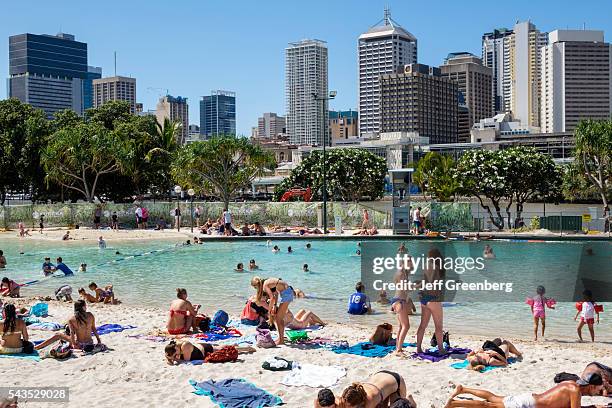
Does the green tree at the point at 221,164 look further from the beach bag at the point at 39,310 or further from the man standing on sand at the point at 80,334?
the man standing on sand at the point at 80,334

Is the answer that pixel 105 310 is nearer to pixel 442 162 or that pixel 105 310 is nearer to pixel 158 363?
pixel 158 363

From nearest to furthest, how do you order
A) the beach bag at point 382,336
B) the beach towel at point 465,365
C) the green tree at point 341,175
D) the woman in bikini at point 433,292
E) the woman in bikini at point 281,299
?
the beach towel at point 465,365 < the woman in bikini at point 433,292 < the beach bag at point 382,336 < the woman in bikini at point 281,299 < the green tree at point 341,175

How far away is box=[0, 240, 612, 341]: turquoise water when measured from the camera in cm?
1641

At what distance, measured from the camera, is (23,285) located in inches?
875

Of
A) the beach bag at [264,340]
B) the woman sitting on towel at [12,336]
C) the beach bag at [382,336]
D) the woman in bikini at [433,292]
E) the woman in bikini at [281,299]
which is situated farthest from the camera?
the woman in bikini at [281,299]

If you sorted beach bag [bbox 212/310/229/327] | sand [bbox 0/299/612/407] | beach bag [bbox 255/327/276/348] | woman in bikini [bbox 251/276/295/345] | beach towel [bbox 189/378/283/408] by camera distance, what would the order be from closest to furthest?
beach towel [bbox 189/378/283/408] → sand [bbox 0/299/612/407] → beach bag [bbox 255/327/276/348] → woman in bikini [bbox 251/276/295/345] → beach bag [bbox 212/310/229/327]

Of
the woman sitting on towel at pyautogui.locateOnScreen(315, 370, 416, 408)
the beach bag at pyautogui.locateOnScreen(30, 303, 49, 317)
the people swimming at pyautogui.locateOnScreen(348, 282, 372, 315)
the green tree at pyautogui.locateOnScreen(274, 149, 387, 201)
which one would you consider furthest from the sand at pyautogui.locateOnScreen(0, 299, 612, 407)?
the green tree at pyautogui.locateOnScreen(274, 149, 387, 201)

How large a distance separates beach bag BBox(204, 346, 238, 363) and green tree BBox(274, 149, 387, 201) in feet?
173

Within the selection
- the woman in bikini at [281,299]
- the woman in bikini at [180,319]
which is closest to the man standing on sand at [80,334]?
the woman in bikini at [180,319]

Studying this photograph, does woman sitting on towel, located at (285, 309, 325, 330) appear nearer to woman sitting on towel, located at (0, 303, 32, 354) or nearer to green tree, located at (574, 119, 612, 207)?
woman sitting on towel, located at (0, 303, 32, 354)

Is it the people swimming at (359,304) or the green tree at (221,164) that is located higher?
the green tree at (221,164)

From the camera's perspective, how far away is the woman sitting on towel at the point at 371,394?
320 inches

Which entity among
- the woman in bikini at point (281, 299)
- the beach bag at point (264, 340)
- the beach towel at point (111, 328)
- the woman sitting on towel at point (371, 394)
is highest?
the woman in bikini at point (281, 299)

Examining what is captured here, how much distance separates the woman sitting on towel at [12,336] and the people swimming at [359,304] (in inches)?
294
